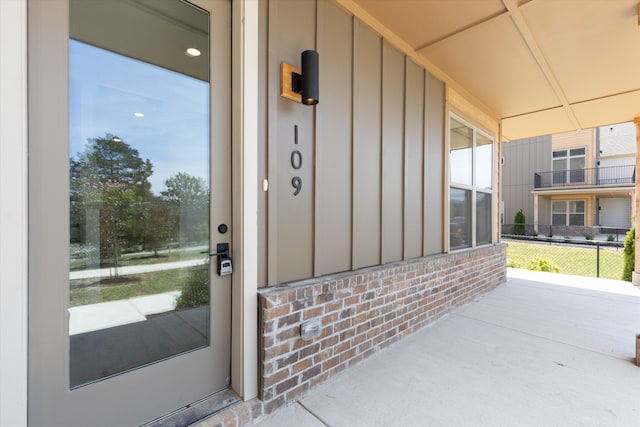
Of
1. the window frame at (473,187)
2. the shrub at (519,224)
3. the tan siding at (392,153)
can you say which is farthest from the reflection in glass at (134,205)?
the shrub at (519,224)

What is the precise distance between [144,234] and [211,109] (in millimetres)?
831

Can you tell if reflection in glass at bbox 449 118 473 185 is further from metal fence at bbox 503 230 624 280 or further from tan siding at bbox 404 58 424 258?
metal fence at bbox 503 230 624 280

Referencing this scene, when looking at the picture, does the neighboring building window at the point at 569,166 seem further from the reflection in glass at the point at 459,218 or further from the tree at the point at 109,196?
the tree at the point at 109,196

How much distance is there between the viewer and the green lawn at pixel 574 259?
6.89m

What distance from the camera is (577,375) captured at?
228cm

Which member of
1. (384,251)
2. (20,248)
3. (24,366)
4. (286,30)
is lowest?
(24,366)

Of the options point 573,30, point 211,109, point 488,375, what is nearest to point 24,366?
point 211,109

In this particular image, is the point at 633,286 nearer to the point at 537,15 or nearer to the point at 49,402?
the point at 537,15

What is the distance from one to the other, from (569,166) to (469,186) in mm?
13647

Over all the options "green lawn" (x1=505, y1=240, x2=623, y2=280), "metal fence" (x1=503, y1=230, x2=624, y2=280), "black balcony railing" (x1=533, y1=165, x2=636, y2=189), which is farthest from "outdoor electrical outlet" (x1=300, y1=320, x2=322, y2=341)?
"black balcony railing" (x1=533, y1=165, x2=636, y2=189)

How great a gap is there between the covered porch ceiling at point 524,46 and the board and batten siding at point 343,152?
0.83 feet

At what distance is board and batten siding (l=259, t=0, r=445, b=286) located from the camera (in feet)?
6.60

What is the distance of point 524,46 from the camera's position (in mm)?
2994

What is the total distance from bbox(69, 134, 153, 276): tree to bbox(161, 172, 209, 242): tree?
0.12 metres
